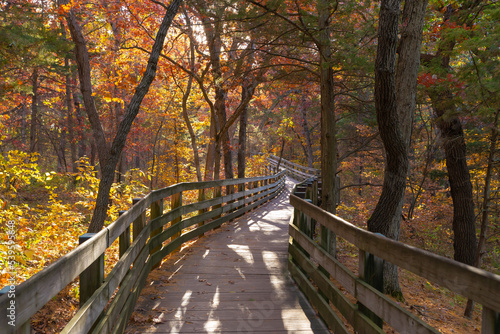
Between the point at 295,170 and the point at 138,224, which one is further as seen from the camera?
the point at 295,170

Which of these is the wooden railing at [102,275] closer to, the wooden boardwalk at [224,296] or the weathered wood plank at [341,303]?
the wooden boardwalk at [224,296]

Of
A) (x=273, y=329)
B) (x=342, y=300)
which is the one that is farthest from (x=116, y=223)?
(x=342, y=300)

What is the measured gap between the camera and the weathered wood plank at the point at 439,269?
175 cm

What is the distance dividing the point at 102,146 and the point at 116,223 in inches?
314

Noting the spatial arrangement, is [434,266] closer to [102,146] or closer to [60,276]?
[60,276]

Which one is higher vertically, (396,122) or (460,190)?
(396,122)

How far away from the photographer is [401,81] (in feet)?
21.1

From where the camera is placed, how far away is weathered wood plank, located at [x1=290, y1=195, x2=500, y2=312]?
175 centimetres

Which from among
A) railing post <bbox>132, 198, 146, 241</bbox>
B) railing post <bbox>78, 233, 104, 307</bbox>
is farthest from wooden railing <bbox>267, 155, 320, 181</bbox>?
railing post <bbox>78, 233, 104, 307</bbox>

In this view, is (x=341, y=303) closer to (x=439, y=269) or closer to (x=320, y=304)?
(x=320, y=304)

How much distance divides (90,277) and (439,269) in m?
2.37

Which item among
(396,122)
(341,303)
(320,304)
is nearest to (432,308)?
(396,122)

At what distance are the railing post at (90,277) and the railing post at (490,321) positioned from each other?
247cm

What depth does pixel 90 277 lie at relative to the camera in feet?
8.58
